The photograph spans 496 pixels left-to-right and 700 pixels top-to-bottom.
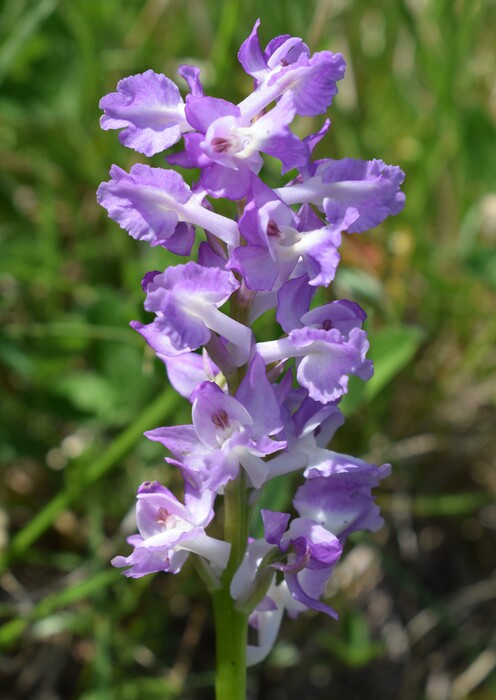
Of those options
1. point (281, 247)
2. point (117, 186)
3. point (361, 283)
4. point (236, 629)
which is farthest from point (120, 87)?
point (361, 283)

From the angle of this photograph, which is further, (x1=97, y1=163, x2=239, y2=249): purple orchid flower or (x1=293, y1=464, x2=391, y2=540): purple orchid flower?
(x1=293, y1=464, x2=391, y2=540): purple orchid flower

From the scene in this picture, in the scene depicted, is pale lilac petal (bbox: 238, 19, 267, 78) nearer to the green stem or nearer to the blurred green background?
the green stem

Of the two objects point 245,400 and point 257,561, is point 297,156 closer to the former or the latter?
point 245,400

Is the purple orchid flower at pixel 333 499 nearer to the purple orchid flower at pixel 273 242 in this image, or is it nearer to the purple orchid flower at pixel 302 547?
the purple orchid flower at pixel 302 547

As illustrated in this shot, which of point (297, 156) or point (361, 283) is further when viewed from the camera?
point (361, 283)

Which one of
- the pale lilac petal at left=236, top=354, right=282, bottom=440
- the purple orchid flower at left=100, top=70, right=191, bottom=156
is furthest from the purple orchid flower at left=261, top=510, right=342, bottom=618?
the purple orchid flower at left=100, top=70, right=191, bottom=156

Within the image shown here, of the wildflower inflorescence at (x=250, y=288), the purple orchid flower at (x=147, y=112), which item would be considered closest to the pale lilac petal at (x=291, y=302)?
the wildflower inflorescence at (x=250, y=288)
